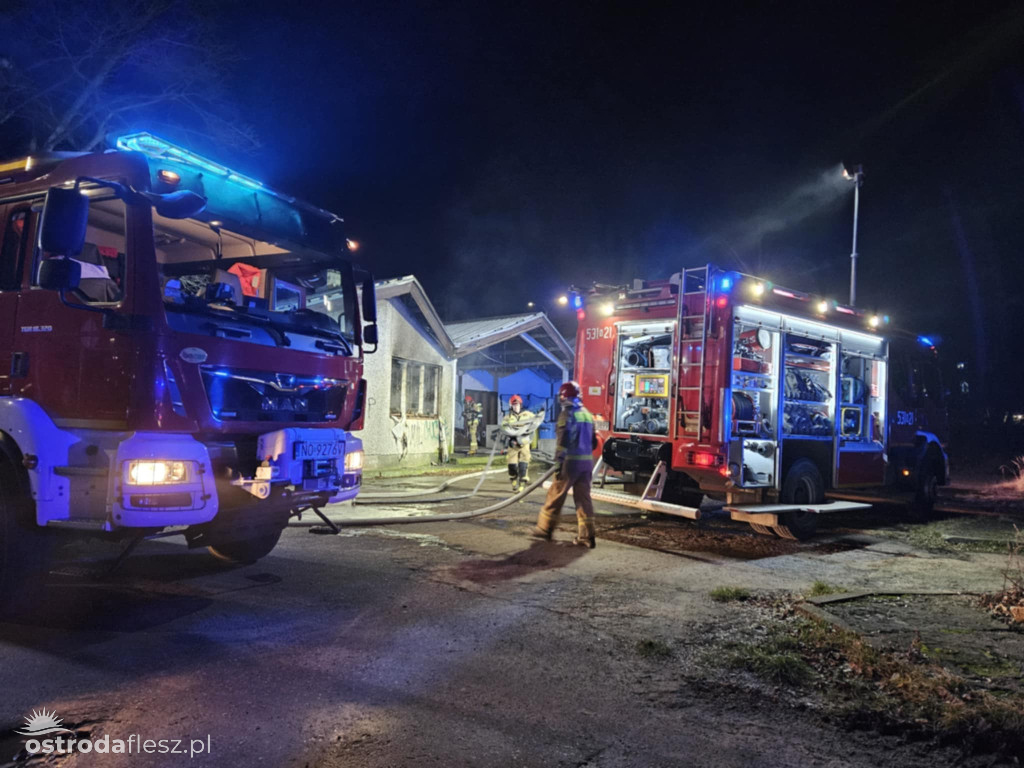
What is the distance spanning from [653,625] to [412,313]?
12549mm

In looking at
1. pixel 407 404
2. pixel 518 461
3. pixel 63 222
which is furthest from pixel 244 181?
pixel 407 404

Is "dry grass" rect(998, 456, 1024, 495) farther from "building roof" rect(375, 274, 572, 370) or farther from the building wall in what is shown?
the building wall

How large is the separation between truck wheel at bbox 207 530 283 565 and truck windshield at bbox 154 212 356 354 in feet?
6.19

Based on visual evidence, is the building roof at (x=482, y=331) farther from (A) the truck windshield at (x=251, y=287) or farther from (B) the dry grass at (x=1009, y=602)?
(B) the dry grass at (x=1009, y=602)

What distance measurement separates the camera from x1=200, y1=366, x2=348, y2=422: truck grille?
458 centimetres

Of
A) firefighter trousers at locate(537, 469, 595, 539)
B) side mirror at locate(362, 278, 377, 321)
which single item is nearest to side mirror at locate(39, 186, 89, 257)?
side mirror at locate(362, 278, 377, 321)

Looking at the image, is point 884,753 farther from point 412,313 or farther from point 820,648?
point 412,313

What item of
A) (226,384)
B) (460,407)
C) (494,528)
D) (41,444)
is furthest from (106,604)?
(460,407)

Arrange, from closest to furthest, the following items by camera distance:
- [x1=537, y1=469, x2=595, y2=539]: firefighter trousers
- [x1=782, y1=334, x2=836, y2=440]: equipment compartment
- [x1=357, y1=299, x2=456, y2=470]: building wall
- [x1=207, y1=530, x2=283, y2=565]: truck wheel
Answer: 1. [x1=207, y1=530, x2=283, y2=565]: truck wheel
2. [x1=537, y1=469, x2=595, y2=539]: firefighter trousers
3. [x1=782, y1=334, x2=836, y2=440]: equipment compartment
4. [x1=357, y1=299, x2=456, y2=470]: building wall

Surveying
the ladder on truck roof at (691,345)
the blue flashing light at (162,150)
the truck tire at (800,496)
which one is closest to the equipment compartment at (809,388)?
the truck tire at (800,496)

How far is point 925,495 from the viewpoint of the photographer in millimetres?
10766

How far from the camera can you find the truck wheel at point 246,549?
606cm

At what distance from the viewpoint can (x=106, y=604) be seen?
4.75 meters

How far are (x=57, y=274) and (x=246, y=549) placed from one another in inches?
116
